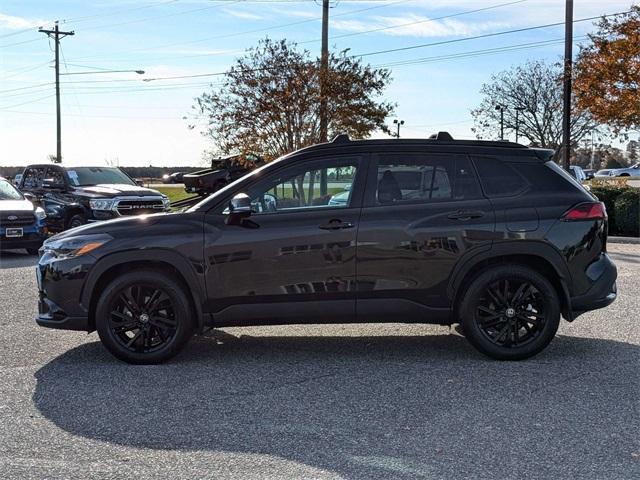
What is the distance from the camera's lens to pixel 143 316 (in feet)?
19.2

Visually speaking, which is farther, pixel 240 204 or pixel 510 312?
pixel 510 312

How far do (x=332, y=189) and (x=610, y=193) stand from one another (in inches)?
508

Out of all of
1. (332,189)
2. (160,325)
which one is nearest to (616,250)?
(332,189)

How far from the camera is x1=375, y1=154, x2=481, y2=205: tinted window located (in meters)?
5.90

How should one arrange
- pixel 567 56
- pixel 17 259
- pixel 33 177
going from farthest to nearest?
pixel 567 56
pixel 33 177
pixel 17 259

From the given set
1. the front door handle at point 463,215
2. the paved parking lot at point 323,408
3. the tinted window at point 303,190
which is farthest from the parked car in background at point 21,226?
the front door handle at point 463,215

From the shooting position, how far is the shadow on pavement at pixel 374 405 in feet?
13.0

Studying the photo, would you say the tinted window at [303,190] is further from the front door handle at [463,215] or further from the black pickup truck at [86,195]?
the black pickup truck at [86,195]

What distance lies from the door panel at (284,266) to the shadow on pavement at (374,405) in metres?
0.48

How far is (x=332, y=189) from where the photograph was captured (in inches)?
235

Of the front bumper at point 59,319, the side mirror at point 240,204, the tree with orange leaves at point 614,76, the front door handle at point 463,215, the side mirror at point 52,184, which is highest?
the tree with orange leaves at point 614,76

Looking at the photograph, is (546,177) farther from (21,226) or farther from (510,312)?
(21,226)

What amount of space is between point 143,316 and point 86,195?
10.3m

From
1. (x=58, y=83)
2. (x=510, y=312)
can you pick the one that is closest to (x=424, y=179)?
(x=510, y=312)
